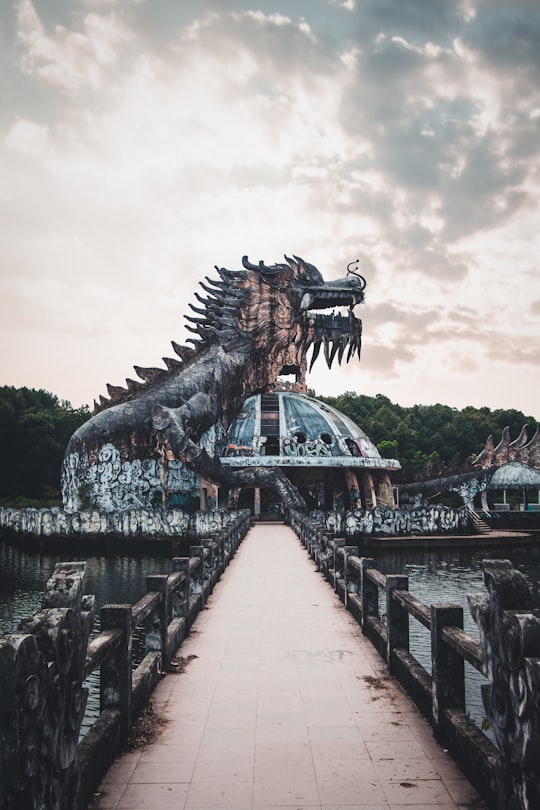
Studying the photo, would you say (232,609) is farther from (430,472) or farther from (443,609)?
(430,472)

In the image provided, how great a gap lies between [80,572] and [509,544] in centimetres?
2792

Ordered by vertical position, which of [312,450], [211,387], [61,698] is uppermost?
[211,387]

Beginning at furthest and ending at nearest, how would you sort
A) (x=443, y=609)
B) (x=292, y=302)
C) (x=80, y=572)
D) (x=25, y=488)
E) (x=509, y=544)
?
(x=25, y=488), (x=292, y=302), (x=509, y=544), (x=443, y=609), (x=80, y=572)

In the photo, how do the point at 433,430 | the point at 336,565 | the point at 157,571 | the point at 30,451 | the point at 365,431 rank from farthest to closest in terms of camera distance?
the point at 433,430 → the point at 365,431 → the point at 30,451 → the point at 157,571 → the point at 336,565

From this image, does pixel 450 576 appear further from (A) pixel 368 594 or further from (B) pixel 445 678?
(B) pixel 445 678

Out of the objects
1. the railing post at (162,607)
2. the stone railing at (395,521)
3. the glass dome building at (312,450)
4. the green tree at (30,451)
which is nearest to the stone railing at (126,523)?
the stone railing at (395,521)

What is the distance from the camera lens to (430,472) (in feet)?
127

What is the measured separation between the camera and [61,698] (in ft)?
11.1

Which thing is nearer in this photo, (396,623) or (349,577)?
(396,623)

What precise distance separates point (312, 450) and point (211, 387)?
5.71 meters

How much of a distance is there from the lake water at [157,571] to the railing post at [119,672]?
3324mm

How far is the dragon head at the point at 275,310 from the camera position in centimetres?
3294

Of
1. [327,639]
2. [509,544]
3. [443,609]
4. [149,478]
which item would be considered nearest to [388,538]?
[509,544]

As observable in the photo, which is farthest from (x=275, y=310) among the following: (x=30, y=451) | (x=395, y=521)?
(x=30, y=451)
